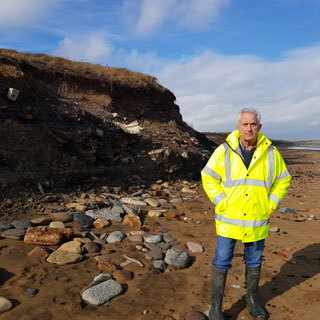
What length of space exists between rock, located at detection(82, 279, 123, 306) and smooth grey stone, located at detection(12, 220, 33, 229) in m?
2.53

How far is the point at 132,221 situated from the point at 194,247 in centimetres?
158

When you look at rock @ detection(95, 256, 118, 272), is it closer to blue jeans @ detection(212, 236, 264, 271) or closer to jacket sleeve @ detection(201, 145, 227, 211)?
blue jeans @ detection(212, 236, 264, 271)

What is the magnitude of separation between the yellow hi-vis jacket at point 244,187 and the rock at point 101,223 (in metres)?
3.27

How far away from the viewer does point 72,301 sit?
3148 mm

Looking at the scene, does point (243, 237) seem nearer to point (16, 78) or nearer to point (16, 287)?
point (16, 287)

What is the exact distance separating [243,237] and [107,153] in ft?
23.2

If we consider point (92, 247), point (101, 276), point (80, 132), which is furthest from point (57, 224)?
point (80, 132)

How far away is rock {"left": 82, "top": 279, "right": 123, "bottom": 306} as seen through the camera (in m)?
3.17

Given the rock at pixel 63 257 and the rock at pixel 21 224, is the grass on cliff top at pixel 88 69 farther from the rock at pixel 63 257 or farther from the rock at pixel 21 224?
the rock at pixel 63 257

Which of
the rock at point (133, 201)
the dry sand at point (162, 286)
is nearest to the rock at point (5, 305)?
the dry sand at point (162, 286)

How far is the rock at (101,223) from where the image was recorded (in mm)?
5570

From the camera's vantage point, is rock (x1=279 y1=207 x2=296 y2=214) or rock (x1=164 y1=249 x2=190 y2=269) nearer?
rock (x1=164 y1=249 x2=190 y2=269)

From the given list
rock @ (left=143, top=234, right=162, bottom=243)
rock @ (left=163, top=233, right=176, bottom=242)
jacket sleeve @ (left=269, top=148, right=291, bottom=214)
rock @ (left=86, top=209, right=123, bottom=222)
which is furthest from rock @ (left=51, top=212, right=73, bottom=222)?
jacket sleeve @ (left=269, top=148, right=291, bottom=214)

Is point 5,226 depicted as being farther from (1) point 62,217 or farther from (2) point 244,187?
(2) point 244,187
